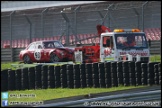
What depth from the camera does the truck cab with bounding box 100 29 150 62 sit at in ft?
60.6

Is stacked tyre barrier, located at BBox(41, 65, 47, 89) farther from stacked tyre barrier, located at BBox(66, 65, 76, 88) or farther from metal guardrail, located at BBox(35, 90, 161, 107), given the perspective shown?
metal guardrail, located at BBox(35, 90, 161, 107)

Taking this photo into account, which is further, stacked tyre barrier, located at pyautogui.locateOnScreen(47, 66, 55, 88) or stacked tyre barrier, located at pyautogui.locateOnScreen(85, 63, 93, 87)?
stacked tyre barrier, located at pyautogui.locateOnScreen(47, 66, 55, 88)

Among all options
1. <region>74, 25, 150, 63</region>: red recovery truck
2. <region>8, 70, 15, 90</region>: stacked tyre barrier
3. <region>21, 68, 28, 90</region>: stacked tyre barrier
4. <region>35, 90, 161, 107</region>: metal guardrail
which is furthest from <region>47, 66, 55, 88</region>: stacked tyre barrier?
<region>35, 90, 161, 107</region>: metal guardrail

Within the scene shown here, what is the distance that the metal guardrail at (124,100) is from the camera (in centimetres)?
848

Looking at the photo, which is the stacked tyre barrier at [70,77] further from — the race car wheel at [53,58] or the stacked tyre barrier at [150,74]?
the race car wheel at [53,58]

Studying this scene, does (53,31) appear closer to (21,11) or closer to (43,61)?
(21,11)

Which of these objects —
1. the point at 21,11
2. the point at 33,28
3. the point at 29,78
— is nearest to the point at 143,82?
the point at 29,78

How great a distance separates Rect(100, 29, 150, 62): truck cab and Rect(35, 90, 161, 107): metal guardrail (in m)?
9.56

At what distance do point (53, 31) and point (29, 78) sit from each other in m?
15.6

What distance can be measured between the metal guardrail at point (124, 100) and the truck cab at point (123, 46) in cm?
956

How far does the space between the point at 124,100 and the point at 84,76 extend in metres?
5.93

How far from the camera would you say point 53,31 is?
102 feet

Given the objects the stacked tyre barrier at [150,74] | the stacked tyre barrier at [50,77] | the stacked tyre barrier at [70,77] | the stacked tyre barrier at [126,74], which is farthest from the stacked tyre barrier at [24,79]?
the stacked tyre barrier at [150,74]

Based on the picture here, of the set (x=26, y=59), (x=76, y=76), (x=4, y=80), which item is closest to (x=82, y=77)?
(x=76, y=76)
